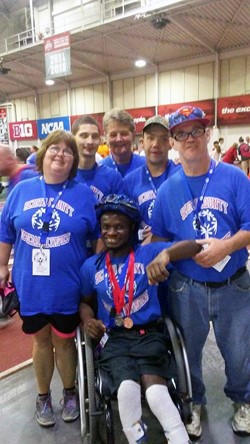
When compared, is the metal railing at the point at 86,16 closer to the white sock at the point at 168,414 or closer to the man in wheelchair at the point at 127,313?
the man in wheelchair at the point at 127,313

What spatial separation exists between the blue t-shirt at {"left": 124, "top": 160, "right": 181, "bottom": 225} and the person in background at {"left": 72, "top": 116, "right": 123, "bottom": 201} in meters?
0.07

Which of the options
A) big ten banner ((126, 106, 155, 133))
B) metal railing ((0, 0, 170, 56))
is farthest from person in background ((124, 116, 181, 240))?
big ten banner ((126, 106, 155, 133))

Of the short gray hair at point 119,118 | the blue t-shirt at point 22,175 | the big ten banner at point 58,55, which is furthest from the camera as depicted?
the big ten banner at point 58,55

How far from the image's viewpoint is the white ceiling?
10344mm

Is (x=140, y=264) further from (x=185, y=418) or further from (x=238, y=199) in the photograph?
(x=185, y=418)

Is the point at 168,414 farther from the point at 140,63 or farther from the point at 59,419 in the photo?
the point at 140,63

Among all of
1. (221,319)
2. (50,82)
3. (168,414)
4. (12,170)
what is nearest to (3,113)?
(50,82)

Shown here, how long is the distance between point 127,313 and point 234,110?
11.7 metres

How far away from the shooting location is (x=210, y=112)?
41.6 feet

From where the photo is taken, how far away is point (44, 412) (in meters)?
2.01

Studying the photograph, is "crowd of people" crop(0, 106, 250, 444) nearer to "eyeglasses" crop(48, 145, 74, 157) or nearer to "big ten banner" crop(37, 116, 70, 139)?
"eyeglasses" crop(48, 145, 74, 157)

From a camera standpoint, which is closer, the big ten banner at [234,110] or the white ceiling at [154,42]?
the white ceiling at [154,42]

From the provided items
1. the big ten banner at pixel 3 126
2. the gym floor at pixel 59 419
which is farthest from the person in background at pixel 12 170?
the big ten banner at pixel 3 126

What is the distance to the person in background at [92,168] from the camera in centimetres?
213
